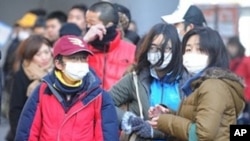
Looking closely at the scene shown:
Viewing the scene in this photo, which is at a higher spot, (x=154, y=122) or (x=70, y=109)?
(x=70, y=109)

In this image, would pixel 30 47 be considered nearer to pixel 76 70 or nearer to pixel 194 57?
pixel 76 70

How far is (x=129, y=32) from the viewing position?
9.01 meters

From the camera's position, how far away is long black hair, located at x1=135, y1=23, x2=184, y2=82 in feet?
20.7

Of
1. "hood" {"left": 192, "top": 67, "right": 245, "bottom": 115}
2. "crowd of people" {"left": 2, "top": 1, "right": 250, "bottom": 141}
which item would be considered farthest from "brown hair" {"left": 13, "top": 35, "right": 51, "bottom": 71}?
"hood" {"left": 192, "top": 67, "right": 245, "bottom": 115}

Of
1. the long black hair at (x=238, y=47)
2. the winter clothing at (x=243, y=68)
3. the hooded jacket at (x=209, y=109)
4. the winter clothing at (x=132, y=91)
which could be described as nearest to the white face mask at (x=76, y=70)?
the winter clothing at (x=132, y=91)

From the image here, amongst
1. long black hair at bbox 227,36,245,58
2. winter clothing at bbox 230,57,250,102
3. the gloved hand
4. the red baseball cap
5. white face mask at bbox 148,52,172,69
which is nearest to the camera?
the red baseball cap

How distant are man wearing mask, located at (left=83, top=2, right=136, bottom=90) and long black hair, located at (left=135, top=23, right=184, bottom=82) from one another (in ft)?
2.29

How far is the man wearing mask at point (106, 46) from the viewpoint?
23.1 ft

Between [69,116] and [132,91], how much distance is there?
623 mm

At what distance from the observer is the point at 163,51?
6.29 m

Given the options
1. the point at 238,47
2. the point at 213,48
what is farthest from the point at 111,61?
the point at 238,47

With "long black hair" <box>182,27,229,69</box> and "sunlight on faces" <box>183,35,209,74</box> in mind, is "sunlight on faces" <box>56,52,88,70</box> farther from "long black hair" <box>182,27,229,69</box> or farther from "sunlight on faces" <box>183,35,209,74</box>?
"long black hair" <box>182,27,229,69</box>

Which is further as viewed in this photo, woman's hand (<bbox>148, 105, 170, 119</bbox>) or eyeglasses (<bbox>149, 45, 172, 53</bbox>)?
eyeglasses (<bbox>149, 45, 172, 53</bbox>)

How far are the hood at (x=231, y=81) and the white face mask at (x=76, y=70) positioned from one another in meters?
0.90
